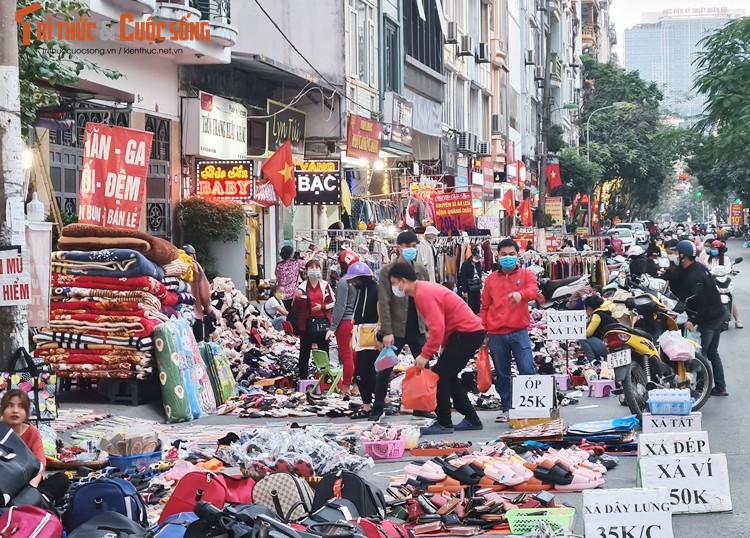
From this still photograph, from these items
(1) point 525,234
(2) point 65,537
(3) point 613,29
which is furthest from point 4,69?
(3) point 613,29

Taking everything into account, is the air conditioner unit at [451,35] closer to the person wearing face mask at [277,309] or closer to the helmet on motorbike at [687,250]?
the person wearing face mask at [277,309]

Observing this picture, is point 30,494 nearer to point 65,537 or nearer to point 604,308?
point 65,537

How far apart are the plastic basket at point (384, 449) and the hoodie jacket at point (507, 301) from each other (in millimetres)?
2617

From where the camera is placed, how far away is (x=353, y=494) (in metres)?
8.23

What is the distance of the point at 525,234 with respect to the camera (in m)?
41.1

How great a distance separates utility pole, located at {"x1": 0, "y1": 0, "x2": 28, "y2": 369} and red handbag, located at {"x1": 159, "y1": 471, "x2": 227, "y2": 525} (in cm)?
320

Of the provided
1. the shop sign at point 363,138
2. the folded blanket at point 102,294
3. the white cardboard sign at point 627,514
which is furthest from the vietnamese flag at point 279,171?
the white cardboard sign at point 627,514

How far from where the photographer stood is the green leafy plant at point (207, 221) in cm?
2305

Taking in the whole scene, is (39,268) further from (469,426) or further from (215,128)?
(215,128)

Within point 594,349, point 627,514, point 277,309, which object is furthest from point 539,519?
point 277,309

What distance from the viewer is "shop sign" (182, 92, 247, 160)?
23031 millimetres

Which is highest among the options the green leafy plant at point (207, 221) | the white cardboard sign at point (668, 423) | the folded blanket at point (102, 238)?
the green leafy plant at point (207, 221)

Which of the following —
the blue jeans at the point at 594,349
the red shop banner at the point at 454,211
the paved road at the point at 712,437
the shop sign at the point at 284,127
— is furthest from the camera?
the red shop banner at the point at 454,211

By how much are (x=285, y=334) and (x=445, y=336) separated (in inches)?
366
